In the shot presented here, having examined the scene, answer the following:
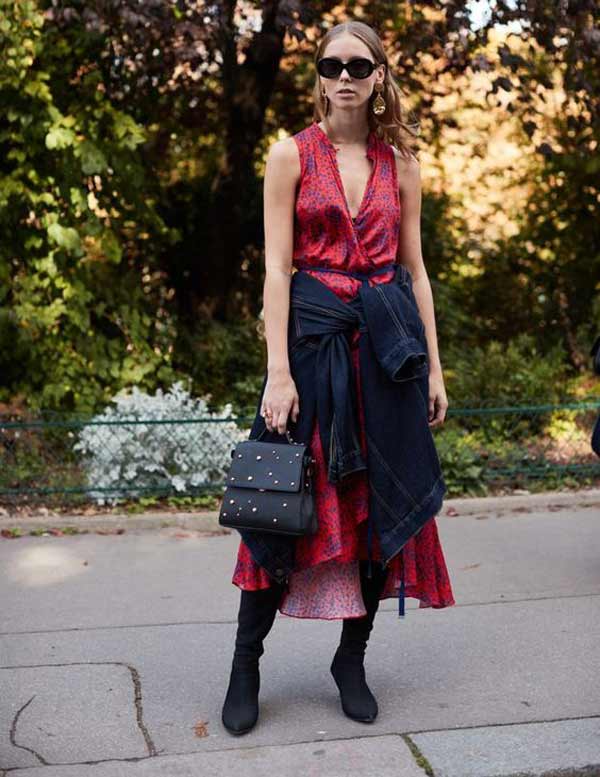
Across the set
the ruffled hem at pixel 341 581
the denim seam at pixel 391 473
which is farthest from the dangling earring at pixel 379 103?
the ruffled hem at pixel 341 581

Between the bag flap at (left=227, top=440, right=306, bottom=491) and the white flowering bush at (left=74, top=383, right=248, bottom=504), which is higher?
the bag flap at (left=227, top=440, right=306, bottom=491)

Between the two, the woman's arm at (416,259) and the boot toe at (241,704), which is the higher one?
the woman's arm at (416,259)

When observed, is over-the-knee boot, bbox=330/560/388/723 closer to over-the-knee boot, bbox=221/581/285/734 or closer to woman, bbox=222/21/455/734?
woman, bbox=222/21/455/734

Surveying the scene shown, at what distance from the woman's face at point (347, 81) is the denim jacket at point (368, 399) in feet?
1.67

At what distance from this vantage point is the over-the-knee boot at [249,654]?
11.5 feet

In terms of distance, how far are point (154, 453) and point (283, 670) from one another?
276cm

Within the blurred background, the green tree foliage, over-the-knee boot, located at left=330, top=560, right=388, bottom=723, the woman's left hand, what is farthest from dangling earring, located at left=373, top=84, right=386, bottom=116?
the green tree foliage

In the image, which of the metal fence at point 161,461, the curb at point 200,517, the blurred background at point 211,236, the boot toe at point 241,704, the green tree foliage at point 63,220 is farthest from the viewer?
the green tree foliage at point 63,220

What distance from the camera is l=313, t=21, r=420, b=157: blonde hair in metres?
3.37

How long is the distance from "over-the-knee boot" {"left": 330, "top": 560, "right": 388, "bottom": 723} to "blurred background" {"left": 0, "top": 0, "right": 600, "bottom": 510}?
2.91 m

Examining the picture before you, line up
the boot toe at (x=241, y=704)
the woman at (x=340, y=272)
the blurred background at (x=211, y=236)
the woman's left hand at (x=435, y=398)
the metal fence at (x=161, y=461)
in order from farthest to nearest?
the blurred background at (x=211, y=236)
the metal fence at (x=161, y=461)
the woman's left hand at (x=435, y=398)
the boot toe at (x=241, y=704)
the woman at (x=340, y=272)

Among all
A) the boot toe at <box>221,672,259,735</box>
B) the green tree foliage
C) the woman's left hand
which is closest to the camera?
the boot toe at <box>221,672,259,735</box>

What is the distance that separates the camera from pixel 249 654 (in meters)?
3.54

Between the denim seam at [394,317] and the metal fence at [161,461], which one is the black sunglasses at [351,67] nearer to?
the denim seam at [394,317]
